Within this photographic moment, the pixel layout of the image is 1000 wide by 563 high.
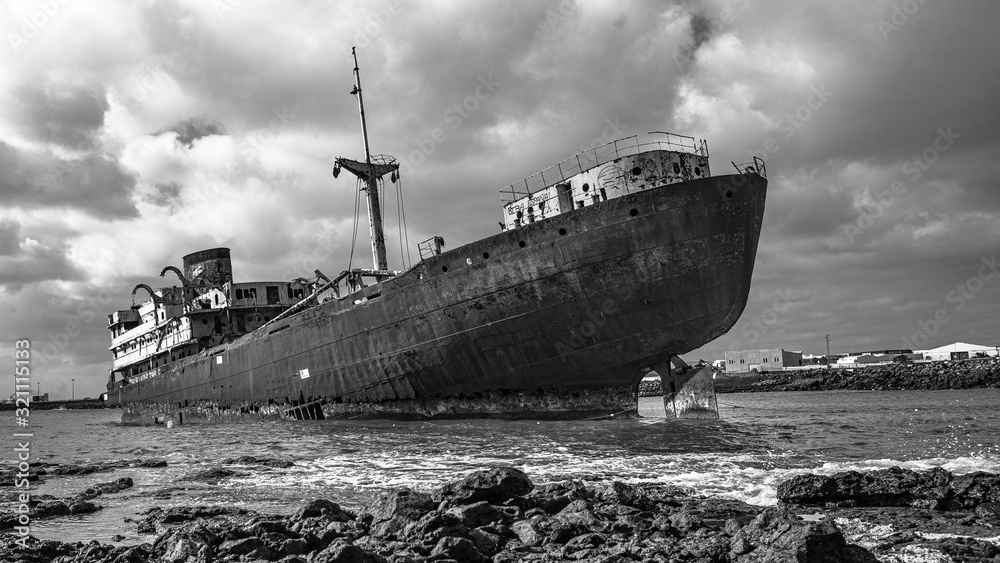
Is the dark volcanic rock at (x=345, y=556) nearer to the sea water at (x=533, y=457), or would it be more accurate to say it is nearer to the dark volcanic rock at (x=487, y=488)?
the dark volcanic rock at (x=487, y=488)

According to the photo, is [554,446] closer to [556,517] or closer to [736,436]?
[736,436]

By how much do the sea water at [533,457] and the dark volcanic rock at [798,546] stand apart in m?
2.21

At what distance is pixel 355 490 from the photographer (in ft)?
28.6

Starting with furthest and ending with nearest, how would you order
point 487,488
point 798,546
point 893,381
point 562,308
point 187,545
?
point 893,381 → point 562,308 → point 487,488 → point 187,545 → point 798,546

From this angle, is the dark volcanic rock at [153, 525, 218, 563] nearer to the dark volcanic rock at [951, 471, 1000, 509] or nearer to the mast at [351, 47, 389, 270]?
the dark volcanic rock at [951, 471, 1000, 509]

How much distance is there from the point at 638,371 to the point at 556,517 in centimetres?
1185

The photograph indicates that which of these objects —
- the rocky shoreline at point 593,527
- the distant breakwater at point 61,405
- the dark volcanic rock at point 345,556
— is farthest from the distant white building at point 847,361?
the distant breakwater at point 61,405

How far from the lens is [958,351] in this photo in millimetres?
77875

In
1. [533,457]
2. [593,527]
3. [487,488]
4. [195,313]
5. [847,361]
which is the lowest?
[847,361]

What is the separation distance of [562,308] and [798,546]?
12215 millimetres

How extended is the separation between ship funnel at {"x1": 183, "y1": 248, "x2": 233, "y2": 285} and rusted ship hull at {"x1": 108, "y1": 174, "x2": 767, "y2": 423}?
15.7 meters

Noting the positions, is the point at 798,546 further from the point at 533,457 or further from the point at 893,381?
the point at 893,381

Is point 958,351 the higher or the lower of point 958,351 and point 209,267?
the lower

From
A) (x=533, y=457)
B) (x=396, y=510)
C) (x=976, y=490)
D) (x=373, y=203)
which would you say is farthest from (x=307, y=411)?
(x=976, y=490)
